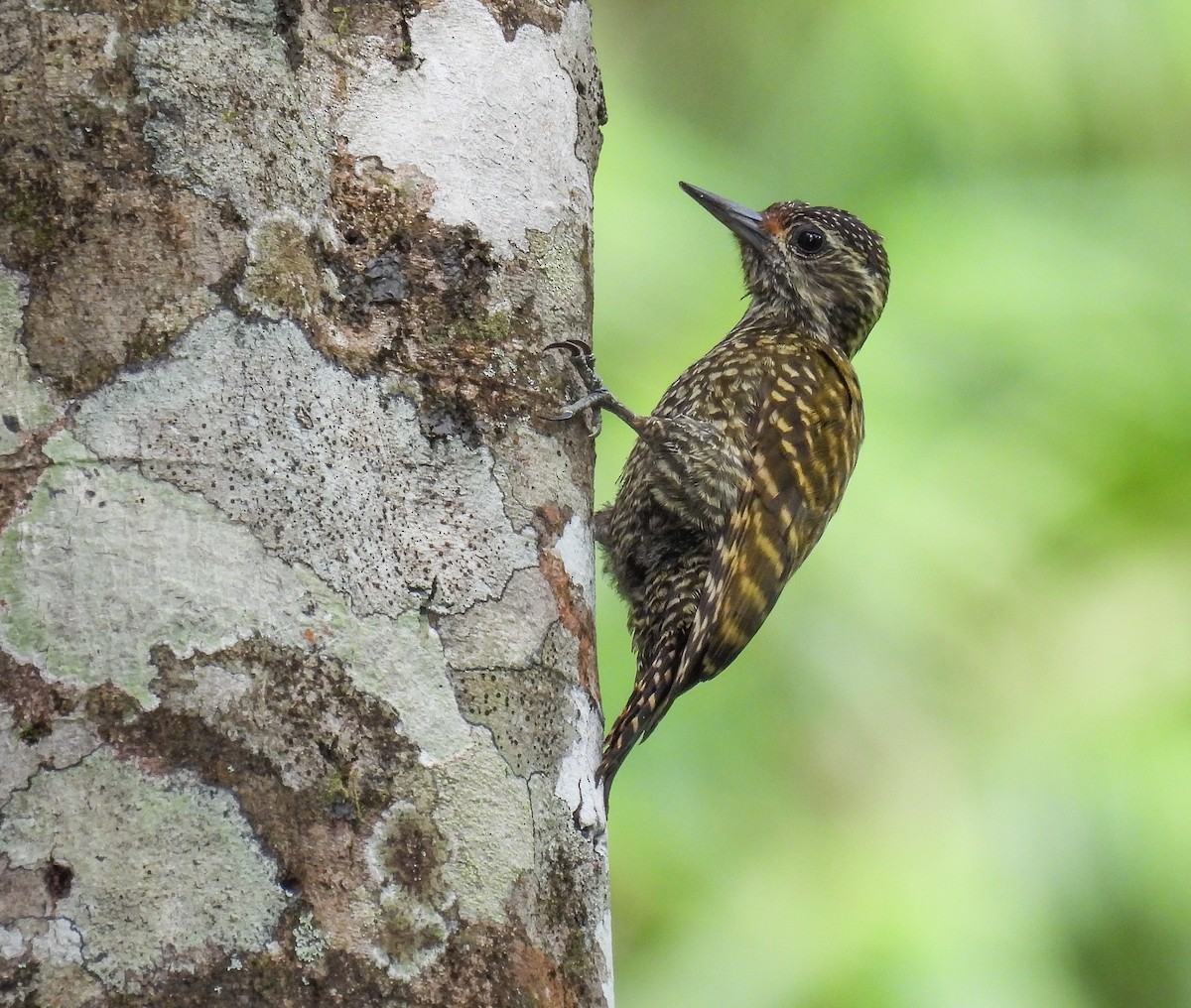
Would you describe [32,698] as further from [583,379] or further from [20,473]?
[583,379]

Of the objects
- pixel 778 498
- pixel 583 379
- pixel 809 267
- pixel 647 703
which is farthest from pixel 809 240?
pixel 583 379

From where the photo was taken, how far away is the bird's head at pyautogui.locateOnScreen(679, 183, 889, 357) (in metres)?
3.90

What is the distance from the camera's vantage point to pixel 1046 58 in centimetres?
518

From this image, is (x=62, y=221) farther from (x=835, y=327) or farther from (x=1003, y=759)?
(x=1003, y=759)

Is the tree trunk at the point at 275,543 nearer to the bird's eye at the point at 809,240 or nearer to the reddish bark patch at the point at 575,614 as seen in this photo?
the reddish bark patch at the point at 575,614

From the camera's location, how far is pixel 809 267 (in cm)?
390

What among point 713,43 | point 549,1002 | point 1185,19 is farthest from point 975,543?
point 549,1002

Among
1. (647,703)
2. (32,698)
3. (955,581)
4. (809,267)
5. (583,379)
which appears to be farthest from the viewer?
(955,581)

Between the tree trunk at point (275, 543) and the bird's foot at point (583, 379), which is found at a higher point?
the bird's foot at point (583, 379)

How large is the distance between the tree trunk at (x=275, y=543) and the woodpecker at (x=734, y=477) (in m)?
1.00

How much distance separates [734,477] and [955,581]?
150cm

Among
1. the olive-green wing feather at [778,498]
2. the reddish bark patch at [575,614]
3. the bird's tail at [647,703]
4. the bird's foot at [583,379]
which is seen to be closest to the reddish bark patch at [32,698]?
the reddish bark patch at [575,614]

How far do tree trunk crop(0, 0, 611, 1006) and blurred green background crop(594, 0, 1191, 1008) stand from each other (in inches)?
75.2

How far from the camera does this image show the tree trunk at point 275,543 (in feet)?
4.35
